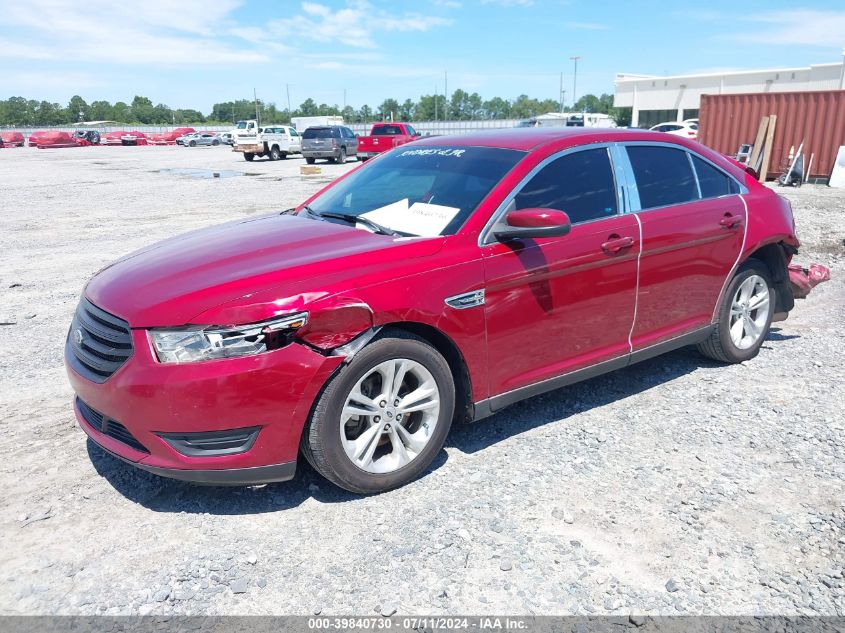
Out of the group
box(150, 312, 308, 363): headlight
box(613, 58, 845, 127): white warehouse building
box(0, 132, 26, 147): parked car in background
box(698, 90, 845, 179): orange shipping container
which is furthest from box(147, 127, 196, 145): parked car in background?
box(150, 312, 308, 363): headlight

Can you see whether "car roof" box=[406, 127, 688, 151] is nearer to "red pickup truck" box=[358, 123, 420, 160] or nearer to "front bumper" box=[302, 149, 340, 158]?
"red pickup truck" box=[358, 123, 420, 160]

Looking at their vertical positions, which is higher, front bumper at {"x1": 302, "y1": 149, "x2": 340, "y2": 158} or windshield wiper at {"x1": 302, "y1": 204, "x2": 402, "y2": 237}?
windshield wiper at {"x1": 302, "y1": 204, "x2": 402, "y2": 237}

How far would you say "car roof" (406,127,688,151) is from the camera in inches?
163

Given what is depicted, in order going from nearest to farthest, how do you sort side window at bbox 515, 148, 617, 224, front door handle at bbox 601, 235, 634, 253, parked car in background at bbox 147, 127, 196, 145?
side window at bbox 515, 148, 617, 224
front door handle at bbox 601, 235, 634, 253
parked car in background at bbox 147, 127, 196, 145

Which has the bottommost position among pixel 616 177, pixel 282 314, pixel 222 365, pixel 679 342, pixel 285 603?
pixel 285 603

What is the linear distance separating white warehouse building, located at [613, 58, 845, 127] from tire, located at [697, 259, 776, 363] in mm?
41528

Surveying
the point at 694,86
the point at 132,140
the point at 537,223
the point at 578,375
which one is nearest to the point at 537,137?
the point at 537,223

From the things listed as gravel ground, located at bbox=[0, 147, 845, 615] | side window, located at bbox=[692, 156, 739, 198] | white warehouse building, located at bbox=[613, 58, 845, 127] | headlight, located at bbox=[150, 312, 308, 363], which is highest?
white warehouse building, located at bbox=[613, 58, 845, 127]

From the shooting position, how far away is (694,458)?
381 centimetres

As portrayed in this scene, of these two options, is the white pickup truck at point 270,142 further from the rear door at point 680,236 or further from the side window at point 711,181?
the rear door at point 680,236

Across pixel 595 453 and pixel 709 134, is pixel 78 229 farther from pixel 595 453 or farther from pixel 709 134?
pixel 709 134

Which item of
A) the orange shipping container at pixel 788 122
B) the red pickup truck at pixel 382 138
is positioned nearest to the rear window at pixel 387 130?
the red pickup truck at pixel 382 138

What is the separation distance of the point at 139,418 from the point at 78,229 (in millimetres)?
10443

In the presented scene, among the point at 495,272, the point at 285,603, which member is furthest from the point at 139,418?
the point at 495,272
